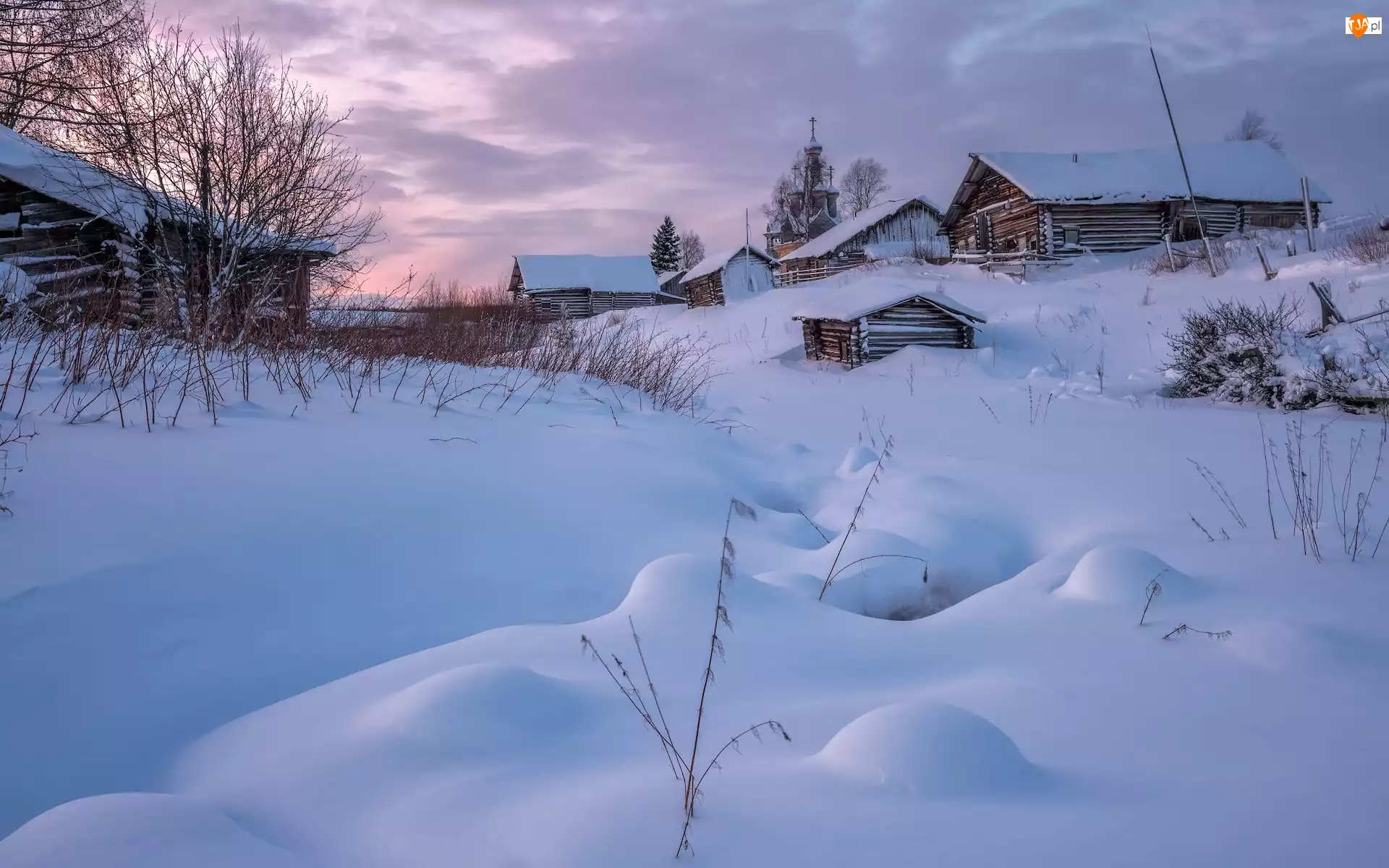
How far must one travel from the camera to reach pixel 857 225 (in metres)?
33.2

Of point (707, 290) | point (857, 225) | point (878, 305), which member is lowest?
point (878, 305)

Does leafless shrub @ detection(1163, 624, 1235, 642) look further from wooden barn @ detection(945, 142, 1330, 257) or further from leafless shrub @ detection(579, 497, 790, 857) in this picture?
wooden barn @ detection(945, 142, 1330, 257)

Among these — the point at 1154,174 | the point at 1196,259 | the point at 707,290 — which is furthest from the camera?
the point at 707,290

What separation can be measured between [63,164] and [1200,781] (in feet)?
38.8

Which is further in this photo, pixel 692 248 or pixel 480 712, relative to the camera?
pixel 692 248

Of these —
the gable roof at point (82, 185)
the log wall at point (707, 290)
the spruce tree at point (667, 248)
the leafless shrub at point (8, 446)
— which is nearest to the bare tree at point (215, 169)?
the gable roof at point (82, 185)

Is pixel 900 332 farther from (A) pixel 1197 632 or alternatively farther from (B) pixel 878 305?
(A) pixel 1197 632

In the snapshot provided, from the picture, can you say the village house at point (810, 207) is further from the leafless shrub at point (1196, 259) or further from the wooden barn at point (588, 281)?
the leafless shrub at point (1196, 259)

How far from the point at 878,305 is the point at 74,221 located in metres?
13.1

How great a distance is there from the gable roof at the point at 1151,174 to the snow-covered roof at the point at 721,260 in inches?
459

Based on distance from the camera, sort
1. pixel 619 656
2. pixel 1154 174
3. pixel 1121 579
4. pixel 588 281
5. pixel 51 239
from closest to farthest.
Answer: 1. pixel 619 656
2. pixel 1121 579
3. pixel 51 239
4. pixel 1154 174
5. pixel 588 281

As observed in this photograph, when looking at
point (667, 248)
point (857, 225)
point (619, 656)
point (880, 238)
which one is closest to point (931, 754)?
point (619, 656)

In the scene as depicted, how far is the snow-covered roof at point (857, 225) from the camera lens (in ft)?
107

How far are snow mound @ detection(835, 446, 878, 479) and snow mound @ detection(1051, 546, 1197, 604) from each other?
2844 millimetres
